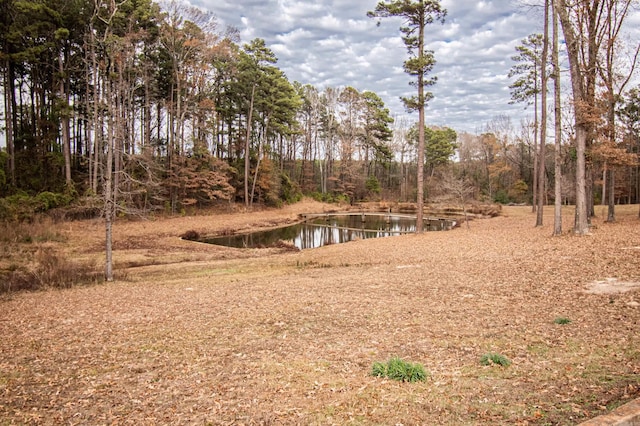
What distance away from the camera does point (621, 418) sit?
2682 mm

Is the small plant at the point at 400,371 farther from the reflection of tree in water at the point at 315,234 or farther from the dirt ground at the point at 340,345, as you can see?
the reflection of tree in water at the point at 315,234

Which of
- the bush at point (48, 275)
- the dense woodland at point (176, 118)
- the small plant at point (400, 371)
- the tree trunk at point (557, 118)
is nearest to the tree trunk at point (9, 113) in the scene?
the dense woodland at point (176, 118)

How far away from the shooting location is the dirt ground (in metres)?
4.06

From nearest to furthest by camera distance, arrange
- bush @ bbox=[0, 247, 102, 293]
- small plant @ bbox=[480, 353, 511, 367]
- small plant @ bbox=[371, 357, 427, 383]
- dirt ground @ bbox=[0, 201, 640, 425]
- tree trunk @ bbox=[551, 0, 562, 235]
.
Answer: dirt ground @ bbox=[0, 201, 640, 425], small plant @ bbox=[371, 357, 427, 383], small plant @ bbox=[480, 353, 511, 367], bush @ bbox=[0, 247, 102, 293], tree trunk @ bbox=[551, 0, 562, 235]

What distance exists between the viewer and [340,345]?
5.95 meters

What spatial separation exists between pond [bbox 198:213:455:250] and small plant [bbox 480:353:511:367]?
17.9 meters

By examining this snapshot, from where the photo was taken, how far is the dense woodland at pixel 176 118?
17.0m

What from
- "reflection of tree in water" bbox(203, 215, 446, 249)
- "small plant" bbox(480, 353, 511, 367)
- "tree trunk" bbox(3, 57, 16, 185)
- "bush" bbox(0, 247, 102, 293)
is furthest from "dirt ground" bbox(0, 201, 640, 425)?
"tree trunk" bbox(3, 57, 16, 185)

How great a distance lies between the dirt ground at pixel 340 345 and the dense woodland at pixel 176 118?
5.71m

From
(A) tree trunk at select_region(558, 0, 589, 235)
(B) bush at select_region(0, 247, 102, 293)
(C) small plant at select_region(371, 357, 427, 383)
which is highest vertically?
(A) tree trunk at select_region(558, 0, 589, 235)

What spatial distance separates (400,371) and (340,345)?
1.46 meters

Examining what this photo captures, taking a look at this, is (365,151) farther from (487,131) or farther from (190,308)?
(190,308)

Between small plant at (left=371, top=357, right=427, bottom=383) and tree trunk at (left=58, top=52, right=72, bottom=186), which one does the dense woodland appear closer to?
tree trunk at (left=58, top=52, right=72, bottom=186)

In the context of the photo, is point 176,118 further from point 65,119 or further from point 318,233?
point 318,233
